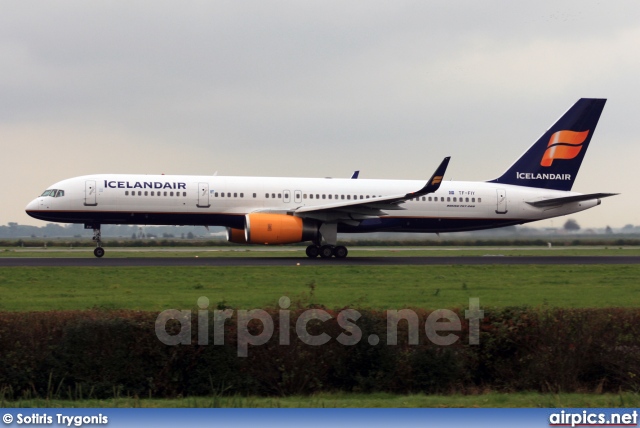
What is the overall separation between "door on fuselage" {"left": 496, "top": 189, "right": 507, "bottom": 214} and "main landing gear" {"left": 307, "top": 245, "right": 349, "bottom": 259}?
9.25m

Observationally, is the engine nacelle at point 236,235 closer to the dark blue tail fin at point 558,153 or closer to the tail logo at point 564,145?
the dark blue tail fin at point 558,153

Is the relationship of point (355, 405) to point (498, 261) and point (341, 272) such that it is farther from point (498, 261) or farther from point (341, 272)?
point (498, 261)

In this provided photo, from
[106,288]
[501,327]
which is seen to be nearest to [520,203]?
[106,288]

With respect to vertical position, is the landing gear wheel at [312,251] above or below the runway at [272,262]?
above

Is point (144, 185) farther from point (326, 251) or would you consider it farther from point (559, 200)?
point (559, 200)

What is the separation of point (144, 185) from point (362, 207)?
33.5 feet

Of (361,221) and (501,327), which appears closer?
(501,327)

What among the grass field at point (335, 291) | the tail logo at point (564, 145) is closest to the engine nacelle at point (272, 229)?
the grass field at point (335, 291)

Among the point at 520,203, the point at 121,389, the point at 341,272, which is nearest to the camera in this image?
the point at 121,389

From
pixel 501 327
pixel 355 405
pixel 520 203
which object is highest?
pixel 520 203

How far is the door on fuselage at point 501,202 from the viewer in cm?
4119

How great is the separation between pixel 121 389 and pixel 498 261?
2516cm

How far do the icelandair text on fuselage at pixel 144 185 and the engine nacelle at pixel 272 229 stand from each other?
3971 millimetres

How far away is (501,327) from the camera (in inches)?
528
